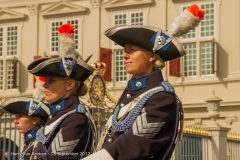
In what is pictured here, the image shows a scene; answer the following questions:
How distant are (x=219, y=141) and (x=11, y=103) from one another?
20.9ft

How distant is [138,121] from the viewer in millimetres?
5398

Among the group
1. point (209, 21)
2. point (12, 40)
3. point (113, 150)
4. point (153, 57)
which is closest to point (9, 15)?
point (12, 40)

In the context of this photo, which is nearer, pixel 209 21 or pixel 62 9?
pixel 209 21

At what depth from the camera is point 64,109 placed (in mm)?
6730

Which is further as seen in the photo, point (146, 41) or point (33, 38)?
point (33, 38)

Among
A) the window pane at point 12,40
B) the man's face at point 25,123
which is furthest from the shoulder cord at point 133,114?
the window pane at point 12,40

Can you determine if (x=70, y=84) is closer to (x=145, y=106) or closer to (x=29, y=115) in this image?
(x=29, y=115)

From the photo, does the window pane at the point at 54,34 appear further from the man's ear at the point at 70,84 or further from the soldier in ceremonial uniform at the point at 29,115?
the man's ear at the point at 70,84

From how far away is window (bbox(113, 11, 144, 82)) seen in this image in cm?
2650

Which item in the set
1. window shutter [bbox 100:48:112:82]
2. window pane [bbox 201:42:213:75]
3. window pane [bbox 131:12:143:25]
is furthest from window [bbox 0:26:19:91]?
window pane [bbox 201:42:213:75]

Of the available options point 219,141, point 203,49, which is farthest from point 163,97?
point 203,49

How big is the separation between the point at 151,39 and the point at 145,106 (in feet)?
1.61

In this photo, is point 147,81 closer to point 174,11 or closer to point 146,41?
point 146,41

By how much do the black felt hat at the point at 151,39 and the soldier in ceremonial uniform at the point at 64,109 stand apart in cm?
112
